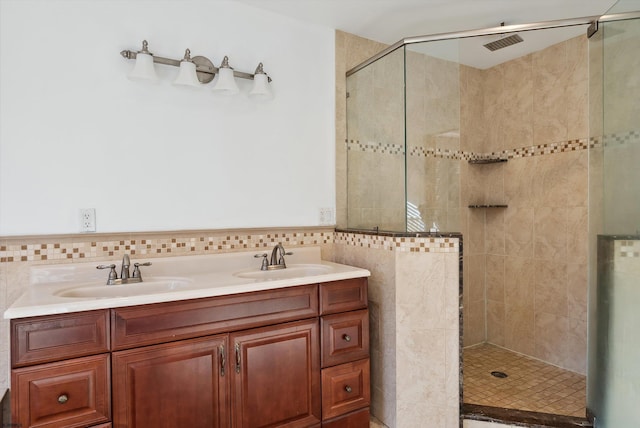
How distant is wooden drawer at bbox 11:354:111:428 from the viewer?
1.22 metres

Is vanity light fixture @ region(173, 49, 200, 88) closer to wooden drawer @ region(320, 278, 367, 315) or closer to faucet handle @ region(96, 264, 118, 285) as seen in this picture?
faucet handle @ region(96, 264, 118, 285)

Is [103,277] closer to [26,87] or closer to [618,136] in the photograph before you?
[26,87]

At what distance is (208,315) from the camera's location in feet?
5.05

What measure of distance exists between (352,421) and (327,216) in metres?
1.20

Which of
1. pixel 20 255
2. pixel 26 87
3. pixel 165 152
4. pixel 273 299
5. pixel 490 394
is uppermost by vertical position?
pixel 26 87

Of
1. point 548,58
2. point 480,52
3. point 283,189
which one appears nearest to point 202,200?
point 283,189

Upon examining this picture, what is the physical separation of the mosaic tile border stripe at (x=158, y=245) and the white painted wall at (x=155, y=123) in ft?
0.23

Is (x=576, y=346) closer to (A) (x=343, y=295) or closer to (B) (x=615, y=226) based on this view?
(B) (x=615, y=226)

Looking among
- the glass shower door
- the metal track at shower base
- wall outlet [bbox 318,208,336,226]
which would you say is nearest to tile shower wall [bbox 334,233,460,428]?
the metal track at shower base

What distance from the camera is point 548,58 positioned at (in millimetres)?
2758

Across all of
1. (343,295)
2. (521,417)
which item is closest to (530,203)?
(521,417)

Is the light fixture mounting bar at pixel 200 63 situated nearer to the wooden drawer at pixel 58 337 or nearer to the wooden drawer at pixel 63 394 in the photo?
the wooden drawer at pixel 58 337

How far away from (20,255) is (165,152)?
2.61 ft

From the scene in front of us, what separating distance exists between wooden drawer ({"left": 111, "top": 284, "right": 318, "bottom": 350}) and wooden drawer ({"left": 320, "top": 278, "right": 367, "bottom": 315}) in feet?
0.17
